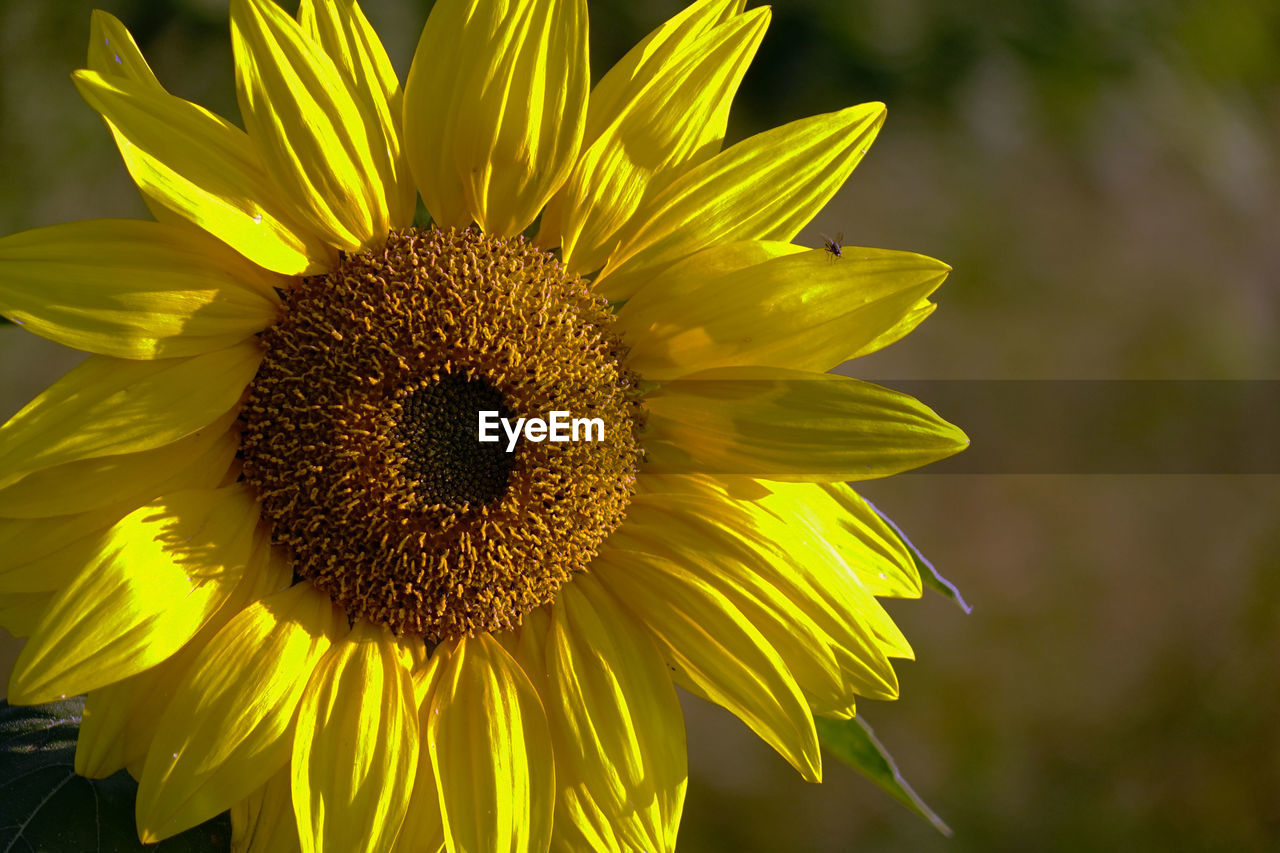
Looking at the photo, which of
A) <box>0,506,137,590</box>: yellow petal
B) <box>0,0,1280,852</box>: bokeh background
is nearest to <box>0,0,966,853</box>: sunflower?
<box>0,506,137,590</box>: yellow petal

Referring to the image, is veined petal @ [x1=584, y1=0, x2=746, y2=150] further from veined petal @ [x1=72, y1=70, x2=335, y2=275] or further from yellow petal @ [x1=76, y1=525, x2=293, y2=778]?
yellow petal @ [x1=76, y1=525, x2=293, y2=778]

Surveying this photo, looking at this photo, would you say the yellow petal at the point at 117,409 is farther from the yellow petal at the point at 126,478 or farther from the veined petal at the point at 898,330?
the veined petal at the point at 898,330

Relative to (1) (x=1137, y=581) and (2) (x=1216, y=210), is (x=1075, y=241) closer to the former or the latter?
(2) (x=1216, y=210)

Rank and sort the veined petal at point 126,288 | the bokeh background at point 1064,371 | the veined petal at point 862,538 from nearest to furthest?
the veined petal at point 126,288
the veined petal at point 862,538
the bokeh background at point 1064,371

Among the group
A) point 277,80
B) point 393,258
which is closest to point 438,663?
point 393,258

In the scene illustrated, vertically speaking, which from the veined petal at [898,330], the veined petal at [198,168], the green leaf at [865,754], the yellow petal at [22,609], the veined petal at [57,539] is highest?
the veined petal at [198,168]

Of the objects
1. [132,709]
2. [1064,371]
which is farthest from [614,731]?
[1064,371]

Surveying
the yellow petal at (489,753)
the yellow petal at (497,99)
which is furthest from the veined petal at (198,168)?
the yellow petal at (489,753)
